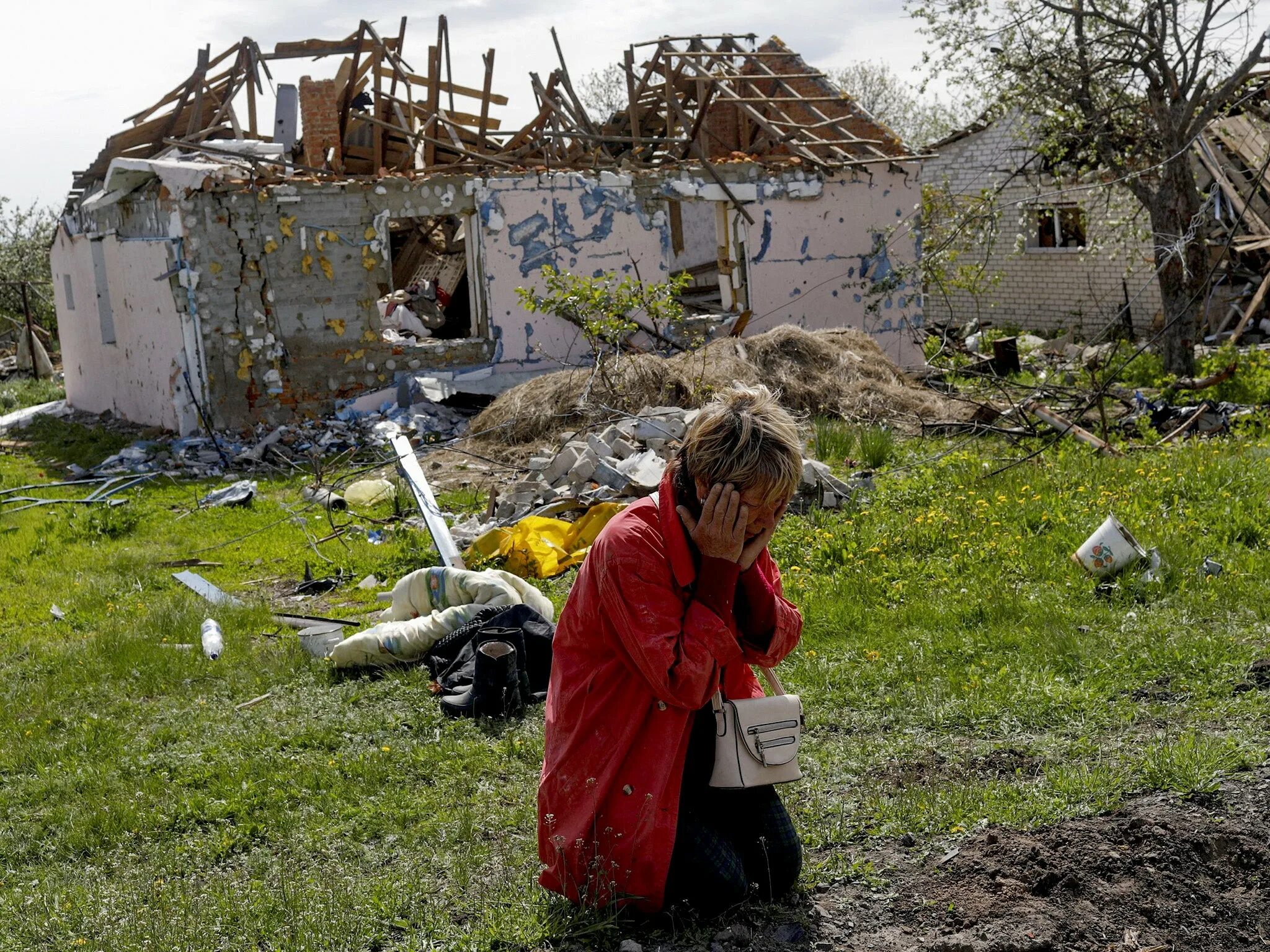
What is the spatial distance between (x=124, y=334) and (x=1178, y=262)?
13506 mm

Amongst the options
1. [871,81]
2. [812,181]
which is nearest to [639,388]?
[812,181]

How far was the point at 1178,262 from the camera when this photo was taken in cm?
1350

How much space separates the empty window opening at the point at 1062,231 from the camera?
68.4 ft

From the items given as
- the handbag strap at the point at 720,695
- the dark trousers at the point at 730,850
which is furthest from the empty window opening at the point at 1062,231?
the dark trousers at the point at 730,850

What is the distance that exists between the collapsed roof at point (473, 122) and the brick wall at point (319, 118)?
0.01 m

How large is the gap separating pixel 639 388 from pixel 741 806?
28.6ft

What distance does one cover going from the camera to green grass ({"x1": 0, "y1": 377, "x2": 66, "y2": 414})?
20.4 meters

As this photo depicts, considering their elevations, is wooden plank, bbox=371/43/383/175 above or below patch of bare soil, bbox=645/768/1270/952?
above

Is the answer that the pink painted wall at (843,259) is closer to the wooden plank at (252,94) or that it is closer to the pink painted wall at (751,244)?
the pink painted wall at (751,244)

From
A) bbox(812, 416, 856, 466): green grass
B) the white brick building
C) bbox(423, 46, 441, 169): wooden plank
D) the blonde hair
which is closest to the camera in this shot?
the blonde hair

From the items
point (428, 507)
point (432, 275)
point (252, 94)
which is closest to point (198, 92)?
point (252, 94)

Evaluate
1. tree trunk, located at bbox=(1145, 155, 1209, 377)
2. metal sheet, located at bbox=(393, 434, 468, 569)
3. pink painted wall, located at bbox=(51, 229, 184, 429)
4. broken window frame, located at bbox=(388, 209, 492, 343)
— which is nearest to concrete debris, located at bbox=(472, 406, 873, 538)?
metal sheet, located at bbox=(393, 434, 468, 569)

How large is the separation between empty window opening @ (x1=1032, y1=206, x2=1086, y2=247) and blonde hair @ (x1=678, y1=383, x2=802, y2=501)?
1918 cm

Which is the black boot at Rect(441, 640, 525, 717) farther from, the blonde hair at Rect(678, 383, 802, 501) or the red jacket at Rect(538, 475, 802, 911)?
the blonde hair at Rect(678, 383, 802, 501)
